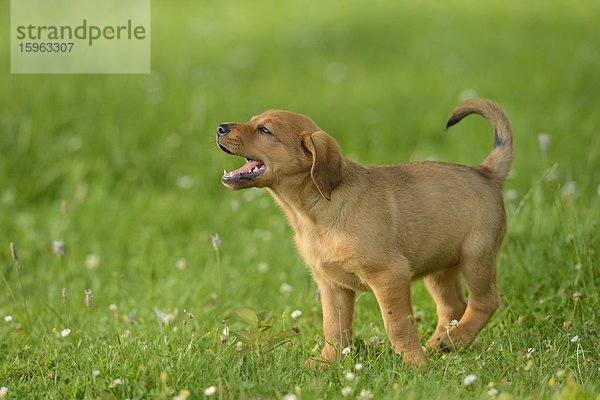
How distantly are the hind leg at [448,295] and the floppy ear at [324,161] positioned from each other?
0.89 meters

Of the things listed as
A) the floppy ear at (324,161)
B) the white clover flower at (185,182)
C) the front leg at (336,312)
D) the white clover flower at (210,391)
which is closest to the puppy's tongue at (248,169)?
the floppy ear at (324,161)

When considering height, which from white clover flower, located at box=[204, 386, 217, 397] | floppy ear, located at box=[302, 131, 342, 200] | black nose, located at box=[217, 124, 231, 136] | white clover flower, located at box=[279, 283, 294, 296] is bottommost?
white clover flower, located at box=[279, 283, 294, 296]

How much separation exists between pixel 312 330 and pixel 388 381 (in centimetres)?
119

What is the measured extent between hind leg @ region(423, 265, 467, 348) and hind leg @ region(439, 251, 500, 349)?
0.27m

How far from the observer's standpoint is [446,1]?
49.7 feet

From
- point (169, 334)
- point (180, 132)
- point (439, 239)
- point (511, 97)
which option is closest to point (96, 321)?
point (169, 334)

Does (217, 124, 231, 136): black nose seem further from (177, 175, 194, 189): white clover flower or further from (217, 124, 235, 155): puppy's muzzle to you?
(177, 175, 194, 189): white clover flower

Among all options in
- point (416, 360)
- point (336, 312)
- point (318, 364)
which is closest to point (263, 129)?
point (336, 312)

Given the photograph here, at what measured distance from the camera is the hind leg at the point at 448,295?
5.04 m

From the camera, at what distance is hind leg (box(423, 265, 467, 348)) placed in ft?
16.5

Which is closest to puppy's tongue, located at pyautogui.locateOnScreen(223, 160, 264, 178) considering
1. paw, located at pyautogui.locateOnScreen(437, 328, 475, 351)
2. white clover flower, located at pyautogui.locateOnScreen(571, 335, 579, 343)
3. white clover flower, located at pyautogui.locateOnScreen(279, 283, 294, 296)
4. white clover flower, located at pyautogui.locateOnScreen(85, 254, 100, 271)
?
paw, located at pyautogui.locateOnScreen(437, 328, 475, 351)

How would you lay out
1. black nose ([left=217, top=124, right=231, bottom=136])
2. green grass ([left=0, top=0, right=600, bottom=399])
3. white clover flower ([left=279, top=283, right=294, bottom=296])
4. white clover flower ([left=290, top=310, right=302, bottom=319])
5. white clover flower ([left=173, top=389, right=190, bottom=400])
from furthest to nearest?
white clover flower ([left=279, top=283, right=294, bottom=296]) → white clover flower ([left=290, top=310, right=302, bottom=319]) → black nose ([left=217, top=124, right=231, bottom=136]) → green grass ([left=0, top=0, right=600, bottom=399]) → white clover flower ([left=173, top=389, right=190, bottom=400])

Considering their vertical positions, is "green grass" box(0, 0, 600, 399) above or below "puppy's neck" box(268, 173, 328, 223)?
below

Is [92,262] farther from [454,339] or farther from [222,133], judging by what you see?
[454,339]
